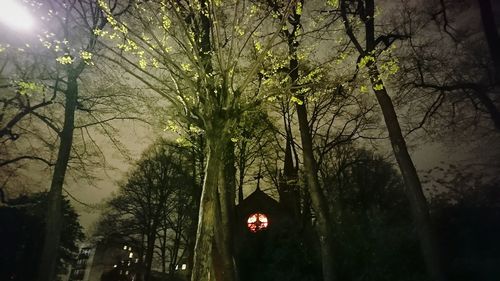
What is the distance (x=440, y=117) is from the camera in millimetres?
16453

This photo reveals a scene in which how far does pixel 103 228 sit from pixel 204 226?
30.2 m

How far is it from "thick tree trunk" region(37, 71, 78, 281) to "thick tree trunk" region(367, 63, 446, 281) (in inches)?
439

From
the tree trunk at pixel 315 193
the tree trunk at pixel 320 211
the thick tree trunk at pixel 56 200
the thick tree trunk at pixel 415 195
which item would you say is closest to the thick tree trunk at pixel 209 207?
the tree trunk at pixel 315 193

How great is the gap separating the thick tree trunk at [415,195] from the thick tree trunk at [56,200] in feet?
36.6

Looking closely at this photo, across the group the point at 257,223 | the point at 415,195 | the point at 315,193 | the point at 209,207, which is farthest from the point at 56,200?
the point at 257,223

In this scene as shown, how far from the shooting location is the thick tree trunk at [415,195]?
10086 mm

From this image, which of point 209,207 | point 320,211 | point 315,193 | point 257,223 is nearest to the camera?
point 209,207

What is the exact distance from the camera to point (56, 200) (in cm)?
1241

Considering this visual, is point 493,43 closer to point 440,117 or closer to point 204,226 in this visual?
point 440,117

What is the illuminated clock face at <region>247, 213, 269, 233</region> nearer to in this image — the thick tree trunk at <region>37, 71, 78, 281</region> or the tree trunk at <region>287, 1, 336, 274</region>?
the tree trunk at <region>287, 1, 336, 274</region>

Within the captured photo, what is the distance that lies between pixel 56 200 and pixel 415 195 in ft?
39.3

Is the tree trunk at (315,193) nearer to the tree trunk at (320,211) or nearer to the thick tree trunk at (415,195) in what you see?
the tree trunk at (320,211)

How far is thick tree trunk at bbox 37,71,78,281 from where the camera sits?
11.8 meters

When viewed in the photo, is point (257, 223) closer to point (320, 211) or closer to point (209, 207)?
point (320, 211)
